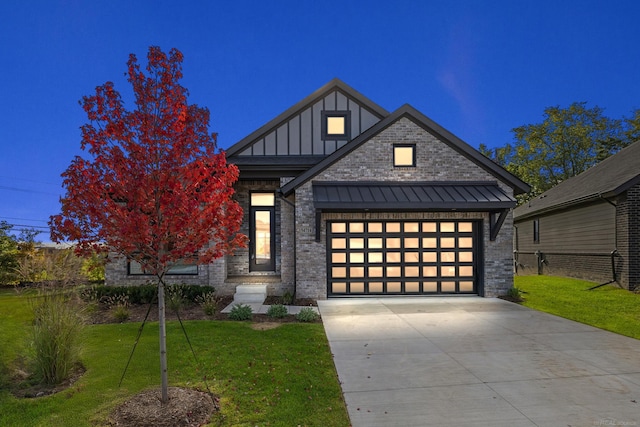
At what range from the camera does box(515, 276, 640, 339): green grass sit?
958 cm

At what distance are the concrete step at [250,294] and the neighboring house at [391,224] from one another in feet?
2.66

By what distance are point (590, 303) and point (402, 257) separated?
20.3ft

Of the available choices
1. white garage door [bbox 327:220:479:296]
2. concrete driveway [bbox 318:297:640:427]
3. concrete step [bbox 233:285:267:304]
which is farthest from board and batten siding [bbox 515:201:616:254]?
concrete step [bbox 233:285:267:304]

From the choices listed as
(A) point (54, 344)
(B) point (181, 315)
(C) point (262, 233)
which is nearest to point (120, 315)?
(B) point (181, 315)

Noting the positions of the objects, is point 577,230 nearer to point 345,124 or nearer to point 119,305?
point 345,124

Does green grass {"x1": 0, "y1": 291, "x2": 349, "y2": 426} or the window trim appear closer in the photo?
green grass {"x1": 0, "y1": 291, "x2": 349, "y2": 426}

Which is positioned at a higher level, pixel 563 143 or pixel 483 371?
pixel 563 143

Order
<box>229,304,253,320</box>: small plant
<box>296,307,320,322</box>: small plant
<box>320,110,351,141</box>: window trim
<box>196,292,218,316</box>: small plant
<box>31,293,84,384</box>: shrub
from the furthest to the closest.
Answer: <box>320,110,351,141</box>: window trim → <box>196,292,218,316</box>: small plant → <box>229,304,253,320</box>: small plant → <box>296,307,320,322</box>: small plant → <box>31,293,84,384</box>: shrub

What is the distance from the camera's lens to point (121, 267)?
1393 centimetres

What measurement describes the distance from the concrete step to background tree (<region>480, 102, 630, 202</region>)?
30.2m

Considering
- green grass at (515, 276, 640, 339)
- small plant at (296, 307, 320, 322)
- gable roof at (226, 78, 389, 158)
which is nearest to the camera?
green grass at (515, 276, 640, 339)

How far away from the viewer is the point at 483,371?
6.03 metres

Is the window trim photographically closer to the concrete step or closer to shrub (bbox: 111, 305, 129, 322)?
the concrete step

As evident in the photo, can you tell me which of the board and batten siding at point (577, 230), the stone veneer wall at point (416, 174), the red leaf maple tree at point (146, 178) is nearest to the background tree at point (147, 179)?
the red leaf maple tree at point (146, 178)
